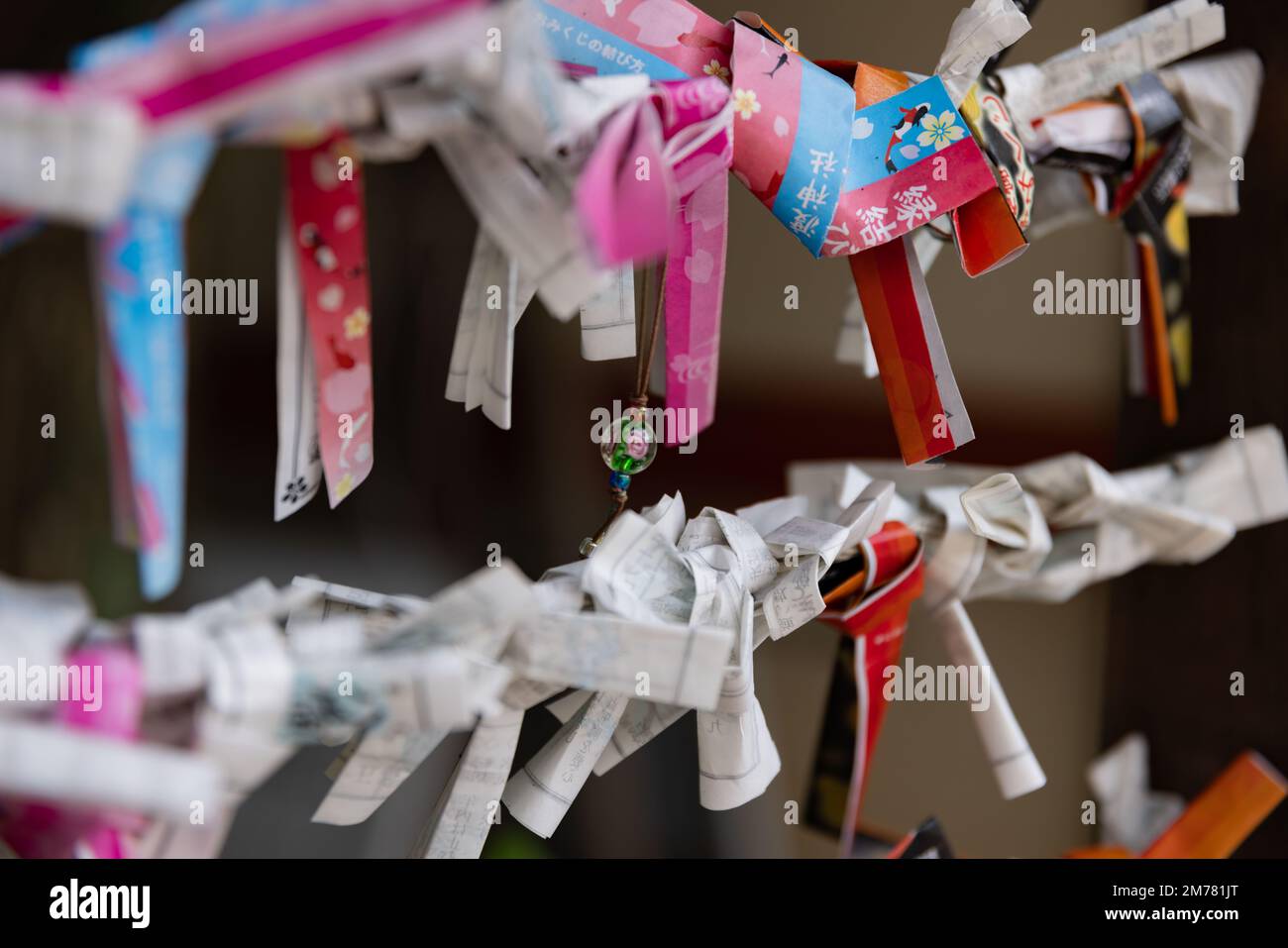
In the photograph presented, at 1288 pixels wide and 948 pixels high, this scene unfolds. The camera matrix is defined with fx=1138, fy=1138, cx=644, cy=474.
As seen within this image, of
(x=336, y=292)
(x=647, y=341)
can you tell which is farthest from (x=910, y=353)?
(x=336, y=292)

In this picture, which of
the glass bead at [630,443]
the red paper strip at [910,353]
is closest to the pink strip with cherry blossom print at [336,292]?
the glass bead at [630,443]

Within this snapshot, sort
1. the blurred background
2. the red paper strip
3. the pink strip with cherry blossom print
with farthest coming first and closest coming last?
the blurred background
the red paper strip
the pink strip with cherry blossom print

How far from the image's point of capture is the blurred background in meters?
0.59

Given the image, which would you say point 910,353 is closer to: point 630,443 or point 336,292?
point 630,443

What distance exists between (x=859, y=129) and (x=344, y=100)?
0.21 metres

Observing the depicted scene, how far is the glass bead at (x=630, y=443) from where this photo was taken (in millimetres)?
486

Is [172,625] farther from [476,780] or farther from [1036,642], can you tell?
[1036,642]

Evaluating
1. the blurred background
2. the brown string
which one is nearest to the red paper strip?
the brown string

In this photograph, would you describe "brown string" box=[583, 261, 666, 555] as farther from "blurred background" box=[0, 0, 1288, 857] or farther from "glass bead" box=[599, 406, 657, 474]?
"blurred background" box=[0, 0, 1288, 857]

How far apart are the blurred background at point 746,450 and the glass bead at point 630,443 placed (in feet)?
0.54

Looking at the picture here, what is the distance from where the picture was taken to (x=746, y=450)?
0.77 m

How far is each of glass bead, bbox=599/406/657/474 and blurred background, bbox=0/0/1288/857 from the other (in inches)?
6.4

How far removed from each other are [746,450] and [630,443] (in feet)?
0.96
